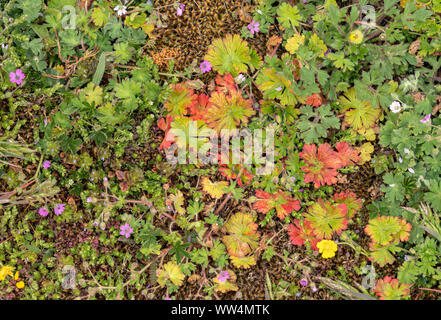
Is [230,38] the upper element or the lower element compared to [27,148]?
upper

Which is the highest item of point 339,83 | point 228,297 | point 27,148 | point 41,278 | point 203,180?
point 339,83

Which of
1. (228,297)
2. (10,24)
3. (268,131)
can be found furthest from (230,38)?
(228,297)

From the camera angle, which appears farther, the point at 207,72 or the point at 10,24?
the point at 207,72

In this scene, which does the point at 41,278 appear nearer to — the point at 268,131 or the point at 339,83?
the point at 268,131

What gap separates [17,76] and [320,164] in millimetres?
2560

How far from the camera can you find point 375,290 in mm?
3453

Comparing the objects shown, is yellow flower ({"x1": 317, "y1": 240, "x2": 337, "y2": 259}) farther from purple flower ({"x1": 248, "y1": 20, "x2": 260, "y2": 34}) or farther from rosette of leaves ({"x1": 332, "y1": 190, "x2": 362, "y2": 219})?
purple flower ({"x1": 248, "y1": 20, "x2": 260, "y2": 34})

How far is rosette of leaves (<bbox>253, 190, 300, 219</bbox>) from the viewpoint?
3477 mm

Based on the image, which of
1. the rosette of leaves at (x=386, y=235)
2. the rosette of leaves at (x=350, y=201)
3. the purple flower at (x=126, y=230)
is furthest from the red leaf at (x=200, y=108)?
A: the rosette of leaves at (x=386, y=235)

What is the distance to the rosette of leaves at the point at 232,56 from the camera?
3.50 metres

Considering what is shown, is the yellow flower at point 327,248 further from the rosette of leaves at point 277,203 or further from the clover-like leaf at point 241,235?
the clover-like leaf at point 241,235

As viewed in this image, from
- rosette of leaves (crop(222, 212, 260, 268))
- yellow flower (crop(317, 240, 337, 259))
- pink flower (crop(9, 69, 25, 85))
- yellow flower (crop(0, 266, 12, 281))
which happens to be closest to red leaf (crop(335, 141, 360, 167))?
yellow flower (crop(317, 240, 337, 259))

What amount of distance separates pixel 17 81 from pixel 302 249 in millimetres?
2708

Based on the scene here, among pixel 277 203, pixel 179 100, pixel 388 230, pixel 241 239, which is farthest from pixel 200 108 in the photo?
pixel 388 230
